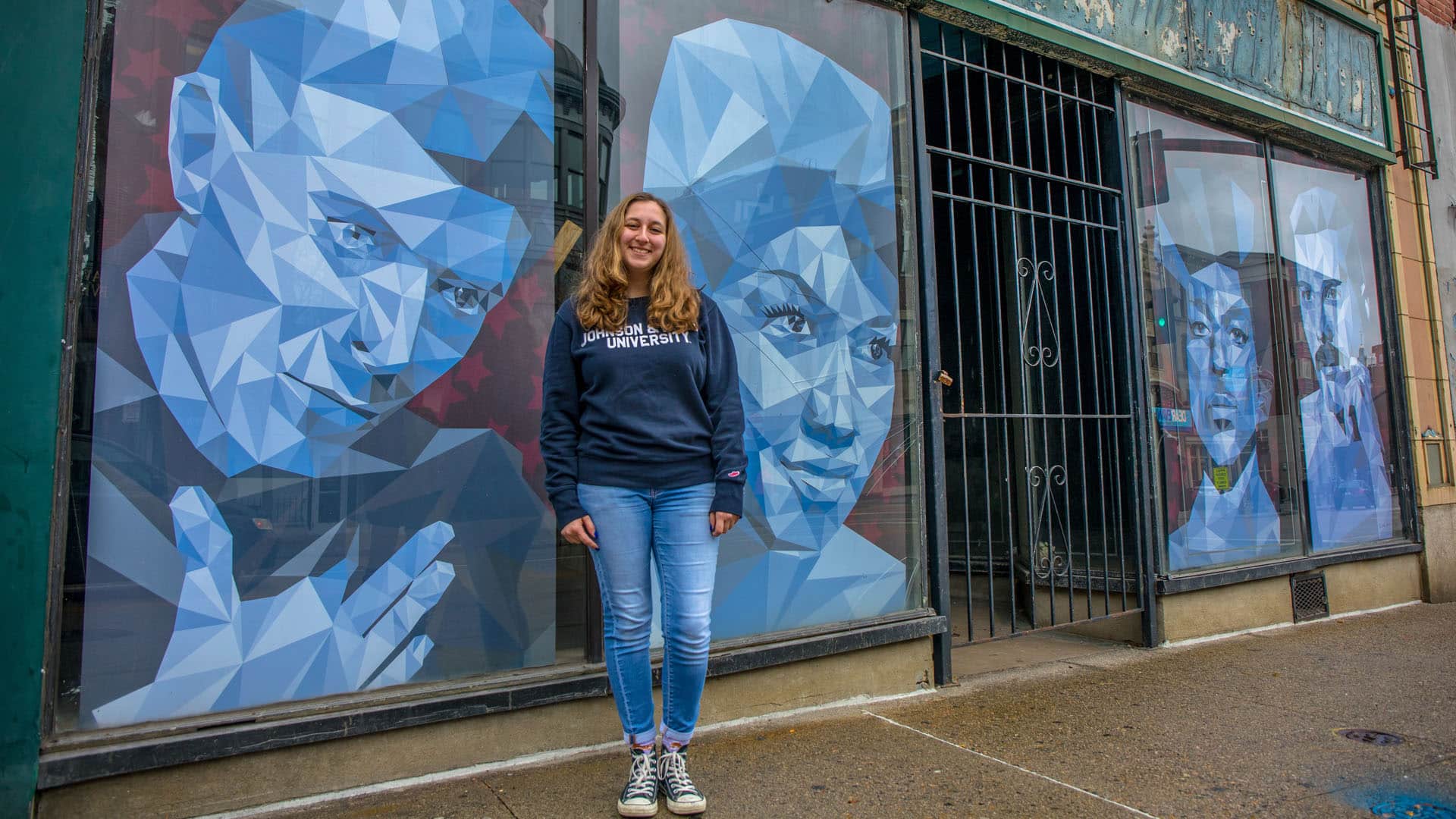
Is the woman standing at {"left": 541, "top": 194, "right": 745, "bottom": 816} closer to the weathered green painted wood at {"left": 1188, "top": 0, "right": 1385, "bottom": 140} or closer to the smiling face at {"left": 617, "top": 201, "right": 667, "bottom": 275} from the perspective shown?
the smiling face at {"left": 617, "top": 201, "right": 667, "bottom": 275}

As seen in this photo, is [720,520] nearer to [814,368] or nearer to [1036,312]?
[814,368]

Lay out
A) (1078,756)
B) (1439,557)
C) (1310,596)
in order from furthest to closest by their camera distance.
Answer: (1439,557) → (1310,596) → (1078,756)

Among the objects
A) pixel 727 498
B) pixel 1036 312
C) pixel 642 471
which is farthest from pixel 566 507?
pixel 1036 312

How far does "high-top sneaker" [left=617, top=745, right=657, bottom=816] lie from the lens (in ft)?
8.00

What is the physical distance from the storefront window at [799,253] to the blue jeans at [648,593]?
3.26ft

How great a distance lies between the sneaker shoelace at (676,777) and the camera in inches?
97.6

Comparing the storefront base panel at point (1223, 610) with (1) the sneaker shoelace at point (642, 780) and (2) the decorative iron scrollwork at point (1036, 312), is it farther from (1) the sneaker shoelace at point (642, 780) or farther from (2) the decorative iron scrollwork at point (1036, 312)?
(1) the sneaker shoelace at point (642, 780)

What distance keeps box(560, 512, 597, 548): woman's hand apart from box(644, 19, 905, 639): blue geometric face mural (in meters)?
1.16

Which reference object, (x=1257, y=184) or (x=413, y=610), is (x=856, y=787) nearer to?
(x=413, y=610)

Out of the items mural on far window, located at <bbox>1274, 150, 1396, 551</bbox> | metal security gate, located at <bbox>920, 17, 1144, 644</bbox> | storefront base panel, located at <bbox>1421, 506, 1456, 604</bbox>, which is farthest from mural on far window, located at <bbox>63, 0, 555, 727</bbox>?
storefront base panel, located at <bbox>1421, 506, 1456, 604</bbox>

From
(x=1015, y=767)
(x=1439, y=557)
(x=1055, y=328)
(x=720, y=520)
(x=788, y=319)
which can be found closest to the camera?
(x=720, y=520)

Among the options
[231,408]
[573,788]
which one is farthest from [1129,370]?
[231,408]

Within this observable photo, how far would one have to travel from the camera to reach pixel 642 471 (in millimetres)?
2506

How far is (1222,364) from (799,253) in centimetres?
327
